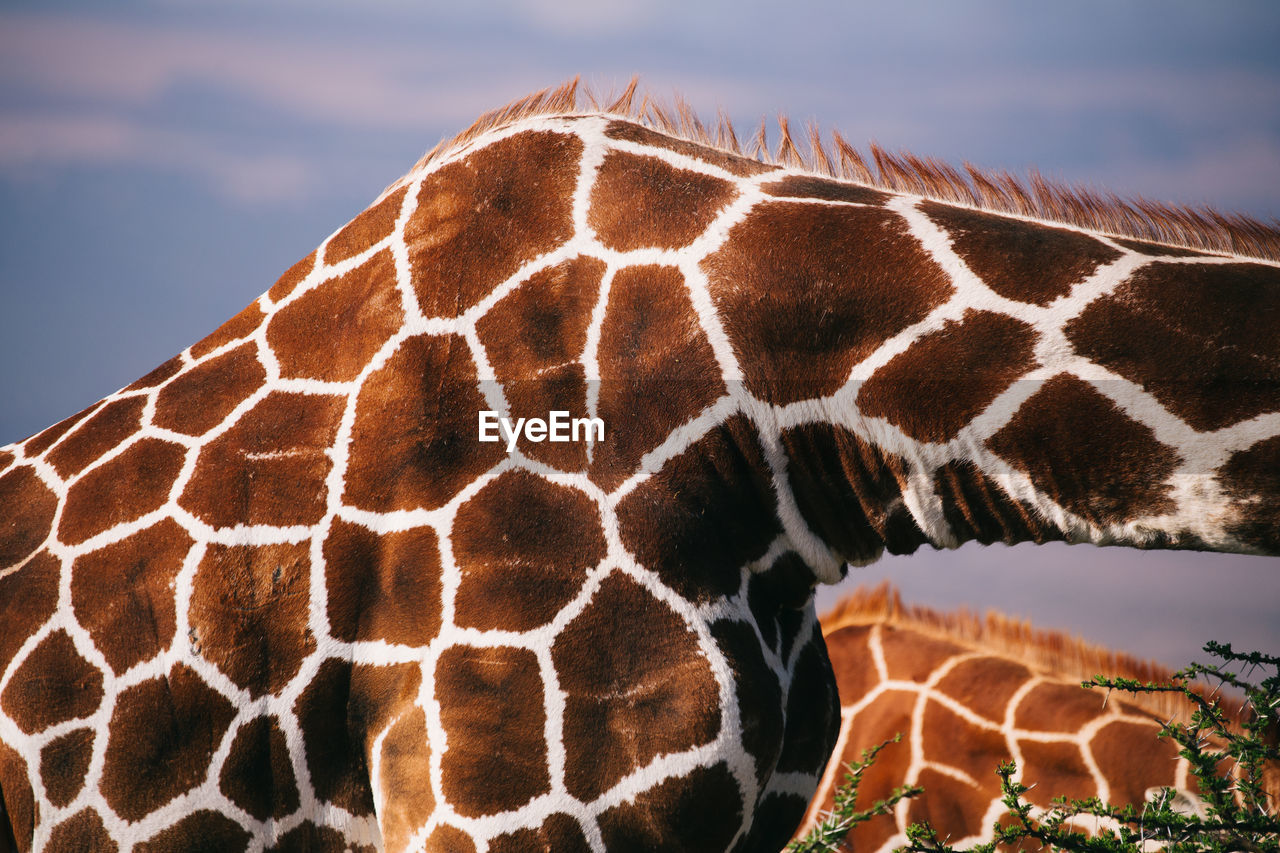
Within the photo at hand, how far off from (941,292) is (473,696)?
113 centimetres

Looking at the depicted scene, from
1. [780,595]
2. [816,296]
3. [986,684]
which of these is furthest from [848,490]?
[986,684]

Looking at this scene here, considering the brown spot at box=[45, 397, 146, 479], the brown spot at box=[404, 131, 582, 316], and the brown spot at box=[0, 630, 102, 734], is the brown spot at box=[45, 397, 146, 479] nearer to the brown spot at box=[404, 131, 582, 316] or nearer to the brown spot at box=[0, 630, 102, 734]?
the brown spot at box=[0, 630, 102, 734]

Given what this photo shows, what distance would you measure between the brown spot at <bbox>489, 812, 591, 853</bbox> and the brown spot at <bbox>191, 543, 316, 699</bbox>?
0.53m

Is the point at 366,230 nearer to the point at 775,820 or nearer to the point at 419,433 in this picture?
the point at 419,433

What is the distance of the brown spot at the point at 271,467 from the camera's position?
6.64 ft

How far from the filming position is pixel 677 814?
1760 millimetres

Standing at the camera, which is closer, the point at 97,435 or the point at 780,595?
the point at 780,595

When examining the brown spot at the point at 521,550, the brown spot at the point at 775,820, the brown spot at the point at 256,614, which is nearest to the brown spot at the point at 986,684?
the brown spot at the point at 775,820

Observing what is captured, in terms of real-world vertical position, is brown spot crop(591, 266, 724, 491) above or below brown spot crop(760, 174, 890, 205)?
below

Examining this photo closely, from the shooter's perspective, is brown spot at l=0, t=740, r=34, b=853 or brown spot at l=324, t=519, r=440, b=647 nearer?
brown spot at l=324, t=519, r=440, b=647

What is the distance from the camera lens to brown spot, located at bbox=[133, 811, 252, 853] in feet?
6.39

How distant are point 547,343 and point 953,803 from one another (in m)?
2.87

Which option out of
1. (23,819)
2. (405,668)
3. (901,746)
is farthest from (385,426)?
(901,746)

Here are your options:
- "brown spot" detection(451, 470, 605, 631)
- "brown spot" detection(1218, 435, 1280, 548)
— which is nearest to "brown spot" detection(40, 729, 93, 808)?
"brown spot" detection(451, 470, 605, 631)
